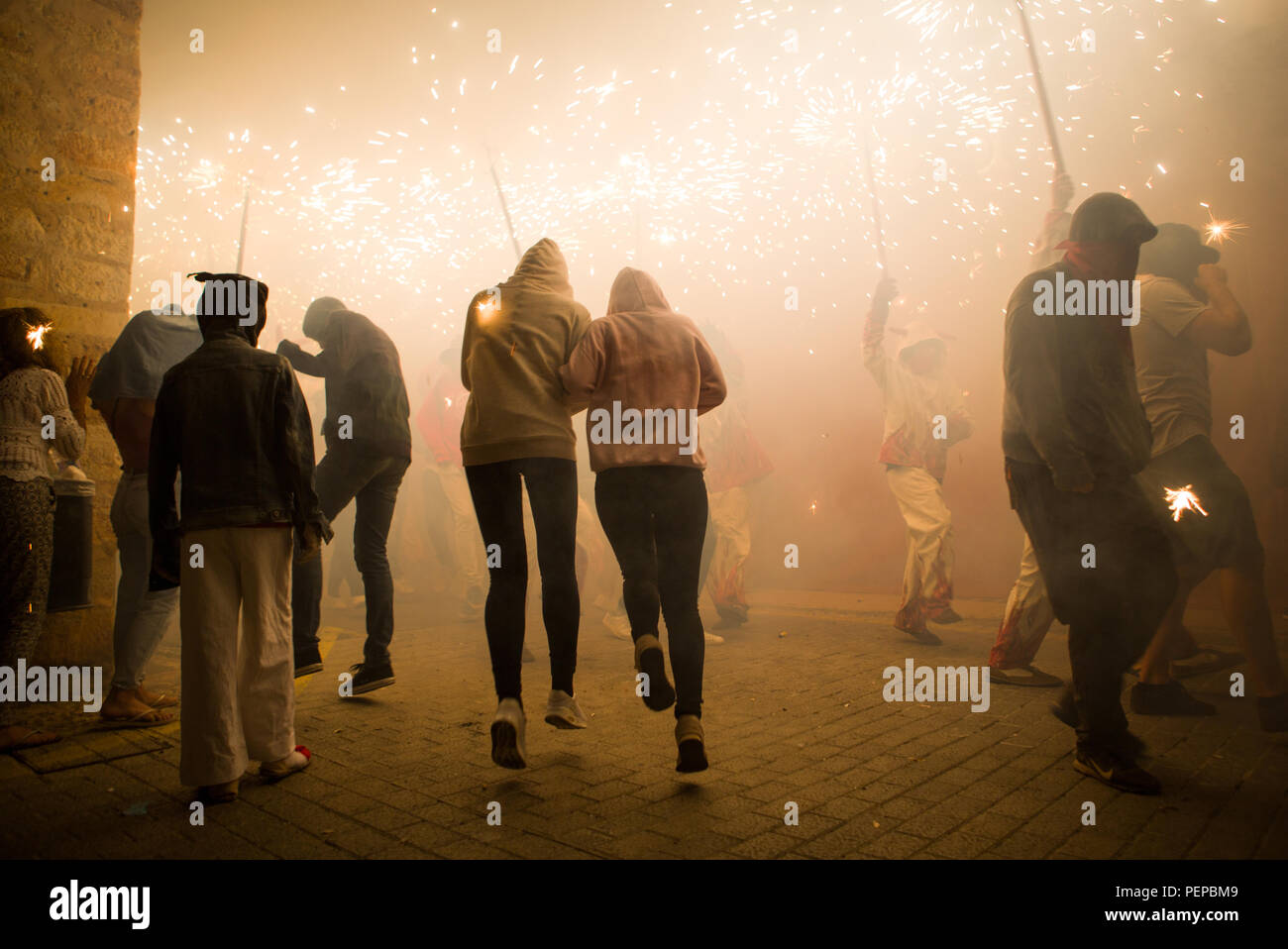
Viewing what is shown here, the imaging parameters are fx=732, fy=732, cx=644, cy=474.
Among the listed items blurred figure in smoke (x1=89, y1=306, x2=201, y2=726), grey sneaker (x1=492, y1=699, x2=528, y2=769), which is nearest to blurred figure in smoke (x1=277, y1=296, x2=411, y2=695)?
blurred figure in smoke (x1=89, y1=306, x2=201, y2=726)

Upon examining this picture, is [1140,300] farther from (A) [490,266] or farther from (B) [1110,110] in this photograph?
(A) [490,266]

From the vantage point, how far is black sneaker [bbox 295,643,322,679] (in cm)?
407

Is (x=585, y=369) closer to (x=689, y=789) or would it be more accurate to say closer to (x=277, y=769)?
(x=689, y=789)

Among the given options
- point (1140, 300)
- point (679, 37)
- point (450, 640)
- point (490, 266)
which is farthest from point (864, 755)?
point (490, 266)

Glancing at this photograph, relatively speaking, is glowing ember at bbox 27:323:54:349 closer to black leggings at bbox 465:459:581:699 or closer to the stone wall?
the stone wall

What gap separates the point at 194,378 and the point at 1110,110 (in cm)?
912

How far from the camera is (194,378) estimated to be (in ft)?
9.32

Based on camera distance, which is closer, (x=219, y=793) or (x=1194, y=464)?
(x=219, y=793)

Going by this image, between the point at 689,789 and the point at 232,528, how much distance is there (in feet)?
6.45

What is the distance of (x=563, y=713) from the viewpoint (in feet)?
9.27

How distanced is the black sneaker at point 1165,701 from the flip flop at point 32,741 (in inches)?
203

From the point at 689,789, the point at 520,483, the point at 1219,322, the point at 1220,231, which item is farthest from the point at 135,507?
the point at 1220,231

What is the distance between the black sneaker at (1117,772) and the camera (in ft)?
8.34

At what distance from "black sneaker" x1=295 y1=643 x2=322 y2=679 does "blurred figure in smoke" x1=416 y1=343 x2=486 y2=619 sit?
146 inches
